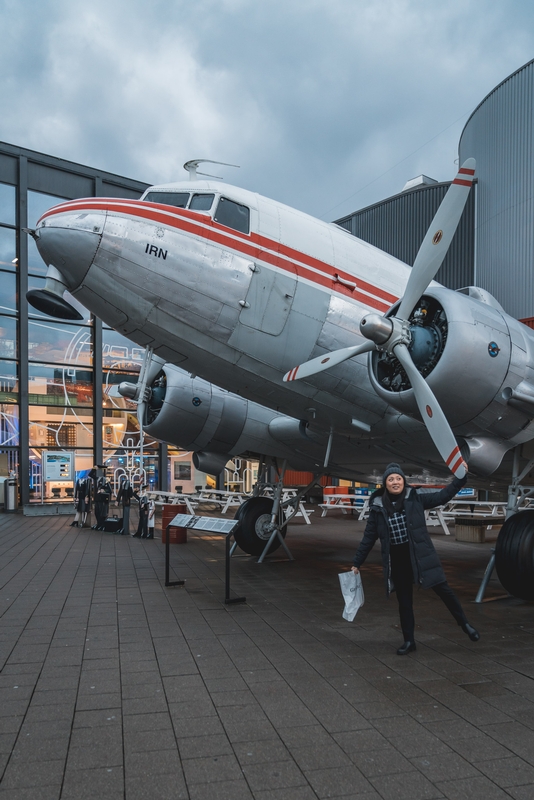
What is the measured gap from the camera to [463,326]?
6.87 meters

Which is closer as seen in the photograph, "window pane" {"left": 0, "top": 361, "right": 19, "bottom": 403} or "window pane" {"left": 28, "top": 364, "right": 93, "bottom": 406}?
"window pane" {"left": 0, "top": 361, "right": 19, "bottom": 403}

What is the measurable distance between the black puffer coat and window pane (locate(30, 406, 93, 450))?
2209cm

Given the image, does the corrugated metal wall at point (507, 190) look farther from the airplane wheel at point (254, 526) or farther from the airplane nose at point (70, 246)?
the airplane nose at point (70, 246)

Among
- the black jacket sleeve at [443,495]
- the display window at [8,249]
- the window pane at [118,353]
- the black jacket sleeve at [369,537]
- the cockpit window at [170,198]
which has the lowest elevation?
the black jacket sleeve at [369,537]

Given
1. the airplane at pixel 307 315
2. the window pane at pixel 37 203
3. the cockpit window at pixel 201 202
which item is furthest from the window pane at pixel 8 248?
the cockpit window at pixel 201 202

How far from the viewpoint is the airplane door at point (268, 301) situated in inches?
316

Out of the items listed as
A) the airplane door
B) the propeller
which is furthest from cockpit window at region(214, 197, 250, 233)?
the propeller

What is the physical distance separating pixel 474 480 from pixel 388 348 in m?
4.89

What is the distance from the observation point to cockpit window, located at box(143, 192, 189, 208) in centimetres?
822

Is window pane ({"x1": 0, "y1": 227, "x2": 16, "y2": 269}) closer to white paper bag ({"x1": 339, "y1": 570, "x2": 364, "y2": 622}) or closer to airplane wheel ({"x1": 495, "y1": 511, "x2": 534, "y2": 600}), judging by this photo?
airplane wheel ({"x1": 495, "y1": 511, "x2": 534, "y2": 600})

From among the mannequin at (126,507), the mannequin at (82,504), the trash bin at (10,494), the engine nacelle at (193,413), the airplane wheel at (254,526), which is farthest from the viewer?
the trash bin at (10,494)

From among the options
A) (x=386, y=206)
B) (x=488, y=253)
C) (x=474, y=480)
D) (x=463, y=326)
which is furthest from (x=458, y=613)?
(x=386, y=206)

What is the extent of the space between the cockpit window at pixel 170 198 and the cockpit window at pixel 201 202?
0.10m

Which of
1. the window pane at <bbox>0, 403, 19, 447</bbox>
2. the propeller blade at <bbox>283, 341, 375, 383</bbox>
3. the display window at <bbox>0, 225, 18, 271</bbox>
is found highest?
the display window at <bbox>0, 225, 18, 271</bbox>
